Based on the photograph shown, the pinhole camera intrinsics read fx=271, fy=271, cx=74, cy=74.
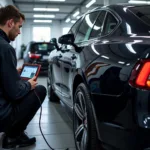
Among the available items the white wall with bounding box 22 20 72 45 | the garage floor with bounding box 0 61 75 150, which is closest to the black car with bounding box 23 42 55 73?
the garage floor with bounding box 0 61 75 150

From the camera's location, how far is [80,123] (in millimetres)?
2391

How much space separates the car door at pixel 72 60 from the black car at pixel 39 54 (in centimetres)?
572

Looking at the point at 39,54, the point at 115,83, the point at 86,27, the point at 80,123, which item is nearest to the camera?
the point at 115,83

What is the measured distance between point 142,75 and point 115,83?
0.21 m

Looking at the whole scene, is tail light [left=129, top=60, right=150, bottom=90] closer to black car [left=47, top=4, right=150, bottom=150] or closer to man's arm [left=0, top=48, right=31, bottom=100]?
black car [left=47, top=4, right=150, bottom=150]

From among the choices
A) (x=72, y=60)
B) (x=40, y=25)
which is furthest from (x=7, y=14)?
(x=40, y=25)

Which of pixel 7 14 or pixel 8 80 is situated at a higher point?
pixel 7 14

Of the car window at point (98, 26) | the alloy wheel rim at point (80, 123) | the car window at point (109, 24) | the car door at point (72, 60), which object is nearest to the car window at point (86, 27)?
the car door at point (72, 60)

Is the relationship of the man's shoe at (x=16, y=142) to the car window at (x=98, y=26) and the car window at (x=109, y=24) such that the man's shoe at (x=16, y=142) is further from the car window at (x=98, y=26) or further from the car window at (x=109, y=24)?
the car window at (x=109, y=24)

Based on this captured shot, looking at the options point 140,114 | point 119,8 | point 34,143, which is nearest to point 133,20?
point 119,8

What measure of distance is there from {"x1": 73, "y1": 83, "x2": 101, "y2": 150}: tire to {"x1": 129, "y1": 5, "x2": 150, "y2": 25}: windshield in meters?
0.69

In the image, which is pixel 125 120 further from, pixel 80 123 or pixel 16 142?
pixel 16 142

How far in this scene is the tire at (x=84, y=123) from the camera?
6.43ft

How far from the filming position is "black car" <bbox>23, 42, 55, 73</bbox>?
8914 mm
